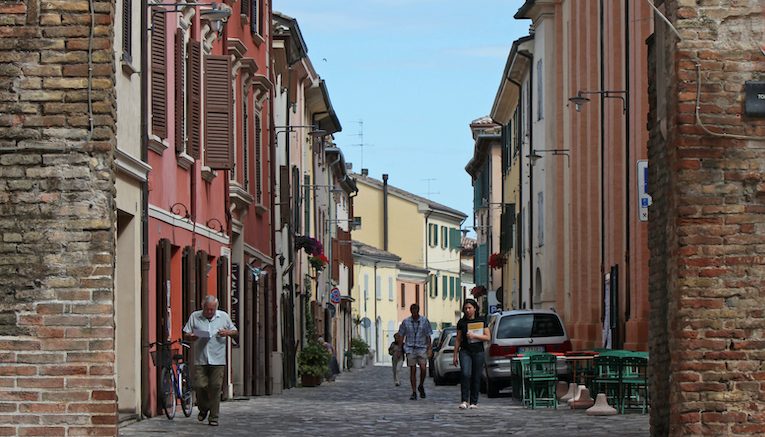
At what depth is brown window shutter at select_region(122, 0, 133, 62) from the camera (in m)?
19.4

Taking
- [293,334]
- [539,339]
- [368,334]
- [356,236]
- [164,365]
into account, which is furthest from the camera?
[356,236]

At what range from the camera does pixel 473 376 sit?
80.9ft

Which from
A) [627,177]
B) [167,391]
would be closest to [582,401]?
[167,391]

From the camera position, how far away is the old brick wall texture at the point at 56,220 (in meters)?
12.9

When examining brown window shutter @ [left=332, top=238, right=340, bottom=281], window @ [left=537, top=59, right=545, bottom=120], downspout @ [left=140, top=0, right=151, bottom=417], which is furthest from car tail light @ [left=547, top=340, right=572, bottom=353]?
brown window shutter @ [left=332, top=238, right=340, bottom=281]

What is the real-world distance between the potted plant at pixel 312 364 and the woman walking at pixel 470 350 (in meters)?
15.0

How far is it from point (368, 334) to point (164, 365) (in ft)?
247

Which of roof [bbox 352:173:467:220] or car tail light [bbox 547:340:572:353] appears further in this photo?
roof [bbox 352:173:467:220]

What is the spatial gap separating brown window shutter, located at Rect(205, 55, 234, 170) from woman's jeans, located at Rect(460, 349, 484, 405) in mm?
4818

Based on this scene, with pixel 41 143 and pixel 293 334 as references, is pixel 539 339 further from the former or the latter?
pixel 41 143

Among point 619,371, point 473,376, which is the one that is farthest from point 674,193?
point 473,376

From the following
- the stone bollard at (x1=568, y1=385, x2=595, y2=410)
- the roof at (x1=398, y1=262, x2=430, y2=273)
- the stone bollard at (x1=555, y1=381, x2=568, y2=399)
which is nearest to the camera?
the stone bollard at (x1=568, y1=385, x2=595, y2=410)

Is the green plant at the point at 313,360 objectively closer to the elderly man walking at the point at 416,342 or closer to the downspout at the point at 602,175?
the downspout at the point at 602,175

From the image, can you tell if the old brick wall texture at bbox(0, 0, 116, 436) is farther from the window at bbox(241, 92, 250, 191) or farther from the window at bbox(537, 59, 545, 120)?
the window at bbox(537, 59, 545, 120)
